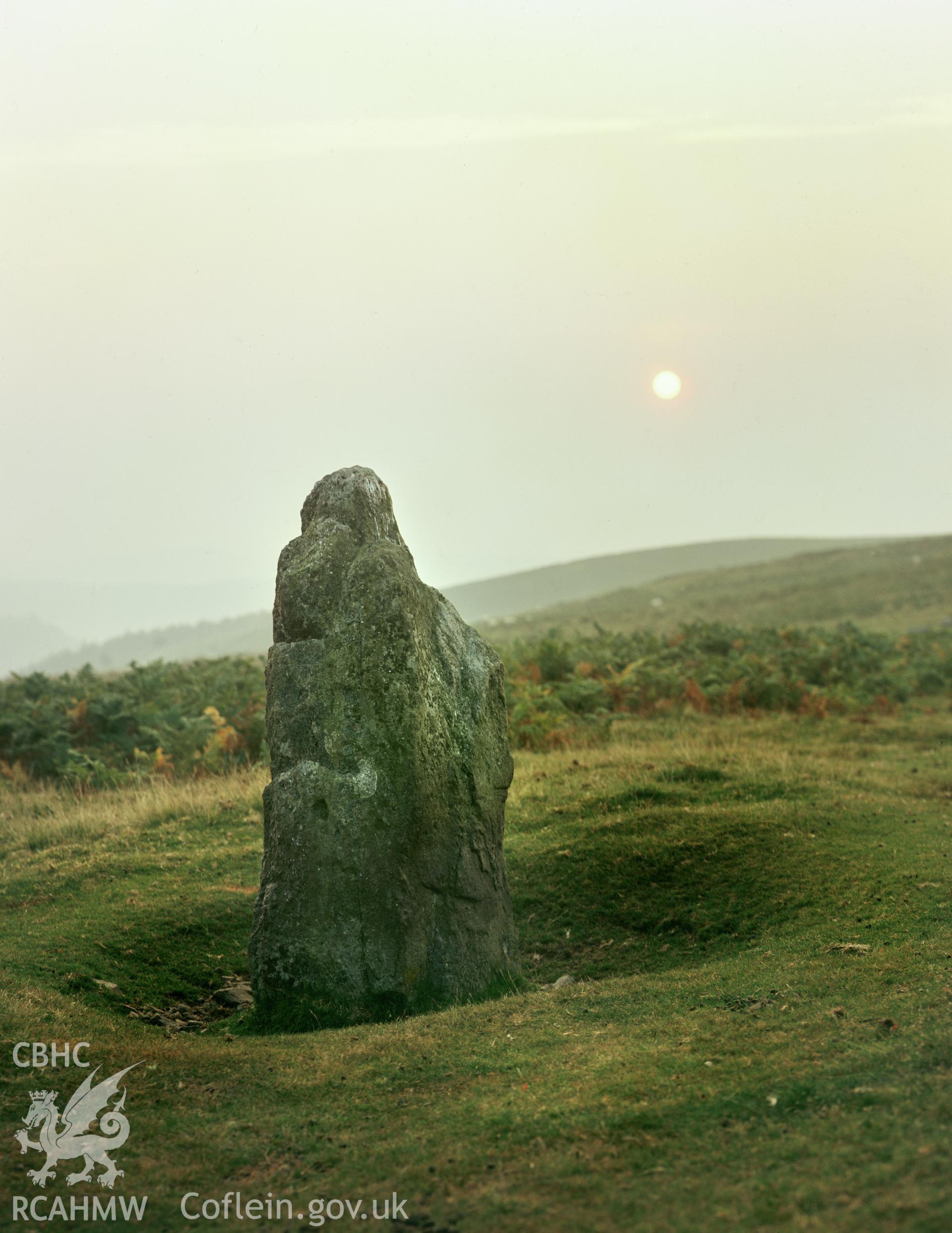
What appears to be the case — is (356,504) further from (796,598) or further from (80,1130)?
(796,598)

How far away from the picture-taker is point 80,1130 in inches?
230

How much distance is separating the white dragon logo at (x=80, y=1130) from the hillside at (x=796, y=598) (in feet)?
90.4

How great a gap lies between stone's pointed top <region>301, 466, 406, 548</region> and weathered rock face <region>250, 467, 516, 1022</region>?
45 millimetres

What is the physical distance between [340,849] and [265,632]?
69258mm

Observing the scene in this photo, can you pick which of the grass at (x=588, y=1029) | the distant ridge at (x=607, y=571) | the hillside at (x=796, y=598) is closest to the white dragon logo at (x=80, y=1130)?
the grass at (x=588, y=1029)

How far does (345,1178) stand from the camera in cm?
521

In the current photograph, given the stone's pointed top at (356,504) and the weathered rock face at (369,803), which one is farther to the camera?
the stone's pointed top at (356,504)

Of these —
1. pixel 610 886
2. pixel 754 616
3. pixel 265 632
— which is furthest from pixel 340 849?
pixel 265 632

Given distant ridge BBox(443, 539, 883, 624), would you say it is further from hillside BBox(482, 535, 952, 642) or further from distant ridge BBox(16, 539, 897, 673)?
hillside BBox(482, 535, 952, 642)

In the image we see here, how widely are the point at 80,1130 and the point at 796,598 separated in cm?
4189

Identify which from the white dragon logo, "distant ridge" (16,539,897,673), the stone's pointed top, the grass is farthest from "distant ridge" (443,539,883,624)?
the white dragon logo

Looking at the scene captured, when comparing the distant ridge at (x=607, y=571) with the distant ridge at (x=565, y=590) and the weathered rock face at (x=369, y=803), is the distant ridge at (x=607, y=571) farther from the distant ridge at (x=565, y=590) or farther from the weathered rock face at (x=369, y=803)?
the weathered rock face at (x=369, y=803)

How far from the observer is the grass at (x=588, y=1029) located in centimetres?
486

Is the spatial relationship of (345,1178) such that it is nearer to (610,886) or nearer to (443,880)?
(443,880)
